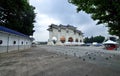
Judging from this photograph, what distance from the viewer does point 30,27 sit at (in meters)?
50.9

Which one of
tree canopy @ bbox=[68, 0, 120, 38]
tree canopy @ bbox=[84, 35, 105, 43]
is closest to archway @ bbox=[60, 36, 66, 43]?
tree canopy @ bbox=[84, 35, 105, 43]

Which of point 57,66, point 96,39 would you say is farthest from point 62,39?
point 57,66

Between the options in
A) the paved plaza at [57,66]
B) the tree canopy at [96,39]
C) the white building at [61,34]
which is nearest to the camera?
the paved plaza at [57,66]

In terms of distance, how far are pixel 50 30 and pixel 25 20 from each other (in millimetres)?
52173

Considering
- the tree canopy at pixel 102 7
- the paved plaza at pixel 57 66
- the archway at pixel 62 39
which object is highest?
the archway at pixel 62 39

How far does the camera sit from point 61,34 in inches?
3866

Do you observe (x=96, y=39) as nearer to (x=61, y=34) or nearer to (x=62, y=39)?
(x=61, y=34)

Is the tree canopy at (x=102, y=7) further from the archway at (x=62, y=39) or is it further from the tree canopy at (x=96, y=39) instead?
the tree canopy at (x=96, y=39)

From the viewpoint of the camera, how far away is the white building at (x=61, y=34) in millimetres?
95938

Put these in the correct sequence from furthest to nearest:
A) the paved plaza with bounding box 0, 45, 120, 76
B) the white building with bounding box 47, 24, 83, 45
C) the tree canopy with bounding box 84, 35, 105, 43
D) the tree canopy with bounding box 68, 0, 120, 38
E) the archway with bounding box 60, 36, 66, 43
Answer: the tree canopy with bounding box 84, 35, 105, 43 → the archway with bounding box 60, 36, 66, 43 → the white building with bounding box 47, 24, 83, 45 → the paved plaza with bounding box 0, 45, 120, 76 → the tree canopy with bounding box 68, 0, 120, 38

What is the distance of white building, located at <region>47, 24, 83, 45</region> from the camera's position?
95.9 metres

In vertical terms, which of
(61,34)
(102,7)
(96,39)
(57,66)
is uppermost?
(61,34)

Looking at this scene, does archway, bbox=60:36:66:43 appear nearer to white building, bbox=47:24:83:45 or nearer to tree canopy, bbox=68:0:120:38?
white building, bbox=47:24:83:45

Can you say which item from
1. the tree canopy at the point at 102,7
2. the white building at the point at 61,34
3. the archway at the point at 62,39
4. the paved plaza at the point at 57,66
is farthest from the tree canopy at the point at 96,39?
the tree canopy at the point at 102,7
